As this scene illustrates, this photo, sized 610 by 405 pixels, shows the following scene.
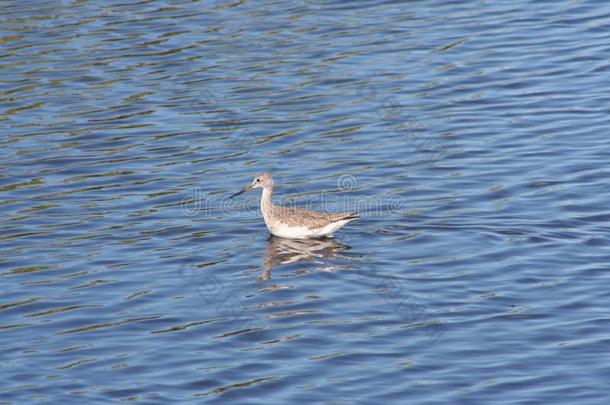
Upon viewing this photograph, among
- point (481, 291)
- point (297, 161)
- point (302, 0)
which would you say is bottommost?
point (481, 291)

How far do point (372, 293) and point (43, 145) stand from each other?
902 centimetres

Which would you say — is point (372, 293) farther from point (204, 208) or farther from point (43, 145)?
point (43, 145)

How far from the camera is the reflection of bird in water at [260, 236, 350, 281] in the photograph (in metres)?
18.3

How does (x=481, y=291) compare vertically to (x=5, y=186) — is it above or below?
below

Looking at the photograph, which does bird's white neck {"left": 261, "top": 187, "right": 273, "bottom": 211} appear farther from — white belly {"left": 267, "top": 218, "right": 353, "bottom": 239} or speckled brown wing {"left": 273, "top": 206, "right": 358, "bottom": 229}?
white belly {"left": 267, "top": 218, "right": 353, "bottom": 239}

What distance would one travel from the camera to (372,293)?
54.5 ft

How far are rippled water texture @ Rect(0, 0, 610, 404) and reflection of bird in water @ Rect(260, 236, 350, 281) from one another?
6 cm

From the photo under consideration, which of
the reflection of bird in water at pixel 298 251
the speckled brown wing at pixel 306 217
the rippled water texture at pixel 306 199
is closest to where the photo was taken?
the rippled water texture at pixel 306 199

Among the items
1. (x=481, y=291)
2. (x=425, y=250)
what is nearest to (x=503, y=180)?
(x=425, y=250)

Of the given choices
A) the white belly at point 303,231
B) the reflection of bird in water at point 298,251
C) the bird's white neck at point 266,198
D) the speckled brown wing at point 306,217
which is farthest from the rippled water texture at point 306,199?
the bird's white neck at point 266,198

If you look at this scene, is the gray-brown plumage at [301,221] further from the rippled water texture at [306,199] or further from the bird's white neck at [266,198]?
the rippled water texture at [306,199]

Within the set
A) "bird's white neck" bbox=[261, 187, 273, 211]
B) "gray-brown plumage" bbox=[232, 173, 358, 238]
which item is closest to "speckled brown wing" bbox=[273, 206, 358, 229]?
"gray-brown plumage" bbox=[232, 173, 358, 238]

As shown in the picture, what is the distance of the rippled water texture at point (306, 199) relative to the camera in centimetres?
1452

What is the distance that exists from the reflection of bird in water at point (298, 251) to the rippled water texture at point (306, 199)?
0.19 ft
